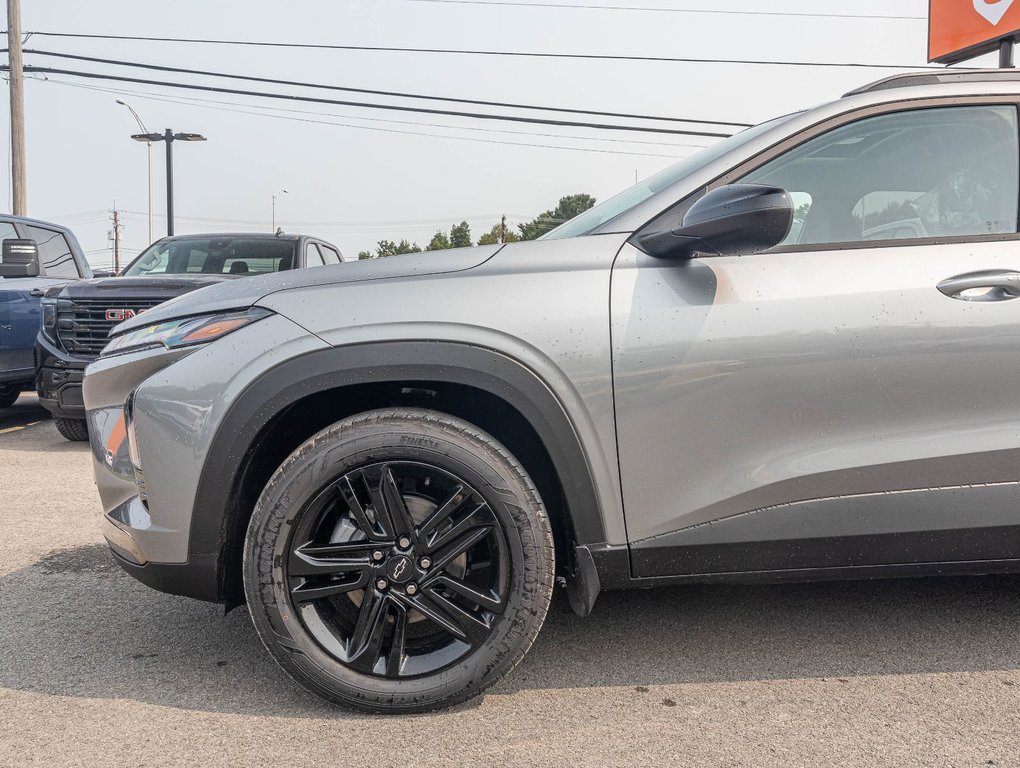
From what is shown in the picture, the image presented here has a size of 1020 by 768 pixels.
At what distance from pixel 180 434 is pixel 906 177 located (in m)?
2.23

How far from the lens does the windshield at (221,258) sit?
24.7ft

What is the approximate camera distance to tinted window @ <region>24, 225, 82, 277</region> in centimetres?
815

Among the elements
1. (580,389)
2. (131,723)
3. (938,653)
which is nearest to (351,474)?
(580,389)

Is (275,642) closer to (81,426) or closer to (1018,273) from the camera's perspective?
(1018,273)

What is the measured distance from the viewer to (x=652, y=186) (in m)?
2.84

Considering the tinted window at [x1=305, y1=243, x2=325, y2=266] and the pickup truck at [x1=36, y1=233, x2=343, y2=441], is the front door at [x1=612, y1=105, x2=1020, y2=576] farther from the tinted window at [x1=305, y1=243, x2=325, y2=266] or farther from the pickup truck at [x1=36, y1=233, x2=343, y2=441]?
the tinted window at [x1=305, y1=243, x2=325, y2=266]

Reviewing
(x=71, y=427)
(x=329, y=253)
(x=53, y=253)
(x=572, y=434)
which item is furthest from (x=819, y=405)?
(x=53, y=253)

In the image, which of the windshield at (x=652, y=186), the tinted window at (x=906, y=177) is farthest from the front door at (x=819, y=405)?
the windshield at (x=652, y=186)

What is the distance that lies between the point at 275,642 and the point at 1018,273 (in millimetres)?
2260

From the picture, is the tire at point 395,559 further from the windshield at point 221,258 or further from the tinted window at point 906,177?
the windshield at point 221,258

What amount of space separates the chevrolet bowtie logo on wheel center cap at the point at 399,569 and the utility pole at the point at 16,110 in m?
16.3

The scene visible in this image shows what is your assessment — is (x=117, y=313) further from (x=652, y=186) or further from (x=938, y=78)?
(x=938, y=78)

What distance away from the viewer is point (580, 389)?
233cm

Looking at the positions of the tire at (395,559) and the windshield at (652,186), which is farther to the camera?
the windshield at (652,186)
